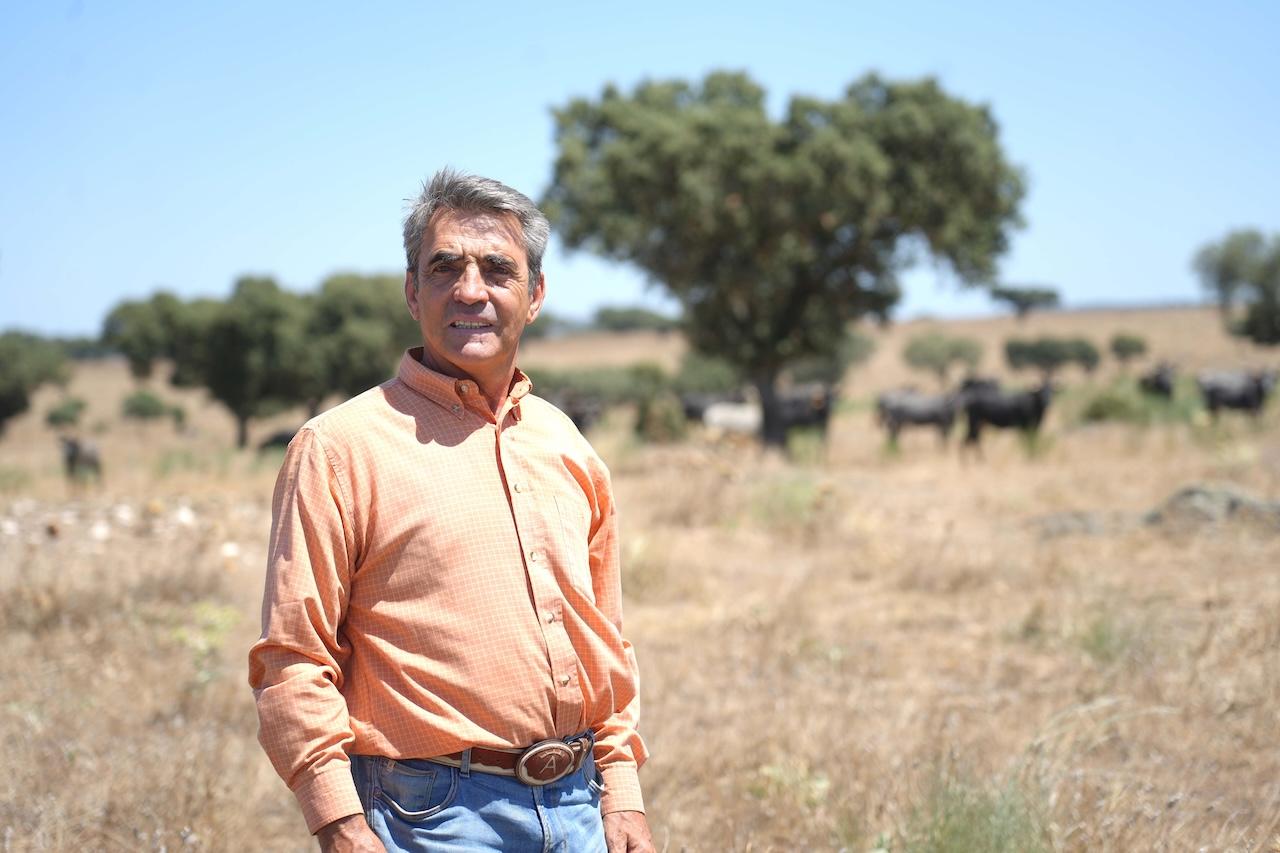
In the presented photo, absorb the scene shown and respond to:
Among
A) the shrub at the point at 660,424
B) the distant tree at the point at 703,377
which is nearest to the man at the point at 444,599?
the shrub at the point at 660,424

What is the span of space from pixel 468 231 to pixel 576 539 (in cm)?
69

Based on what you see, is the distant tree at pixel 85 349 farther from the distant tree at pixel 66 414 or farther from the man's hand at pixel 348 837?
the man's hand at pixel 348 837

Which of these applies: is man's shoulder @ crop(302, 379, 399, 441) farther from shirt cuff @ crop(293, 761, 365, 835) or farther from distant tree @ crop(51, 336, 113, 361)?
distant tree @ crop(51, 336, 113, 361)

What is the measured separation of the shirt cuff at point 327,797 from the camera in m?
1.99

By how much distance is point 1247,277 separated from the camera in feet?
133

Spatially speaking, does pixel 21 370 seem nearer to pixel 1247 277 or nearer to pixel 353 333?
pixel 353 333

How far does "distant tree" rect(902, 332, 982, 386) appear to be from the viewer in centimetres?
7069

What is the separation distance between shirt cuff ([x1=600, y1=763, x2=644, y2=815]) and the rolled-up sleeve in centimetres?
62

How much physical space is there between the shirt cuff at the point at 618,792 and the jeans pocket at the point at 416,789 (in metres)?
0.44

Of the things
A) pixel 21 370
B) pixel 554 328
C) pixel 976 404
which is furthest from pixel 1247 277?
pixel 554 328

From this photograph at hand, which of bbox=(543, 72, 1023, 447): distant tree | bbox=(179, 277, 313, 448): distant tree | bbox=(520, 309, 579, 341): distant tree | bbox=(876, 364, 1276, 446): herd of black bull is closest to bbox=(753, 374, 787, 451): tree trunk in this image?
bbox=(543, 72, 1023, 447): distant tree

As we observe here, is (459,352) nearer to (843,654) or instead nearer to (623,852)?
(623,852)

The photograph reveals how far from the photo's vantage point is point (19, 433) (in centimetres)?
4809

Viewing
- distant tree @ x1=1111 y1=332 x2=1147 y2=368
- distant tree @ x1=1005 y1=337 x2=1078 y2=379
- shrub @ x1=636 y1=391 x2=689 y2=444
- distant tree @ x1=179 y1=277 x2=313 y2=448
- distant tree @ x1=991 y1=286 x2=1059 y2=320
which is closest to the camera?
shrub @ x1=636 y1=391 x2=689 y2=444
